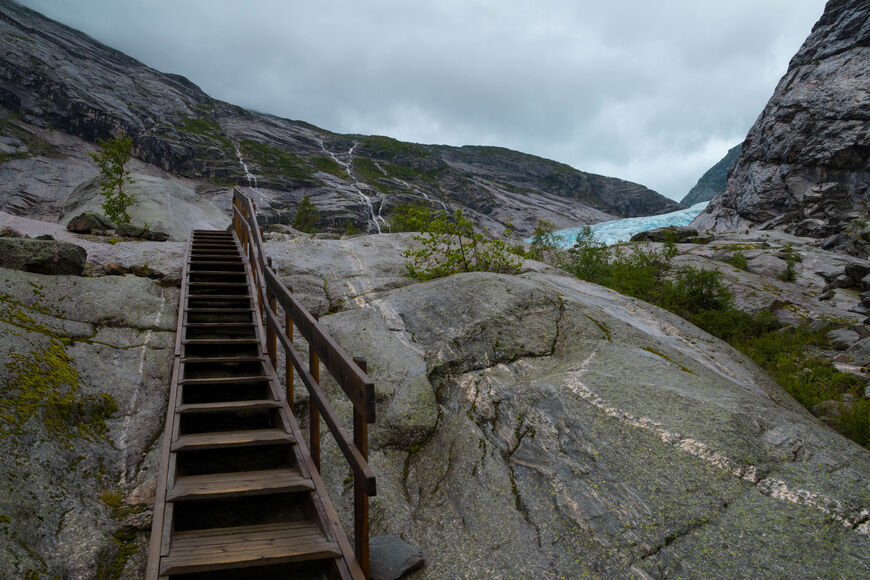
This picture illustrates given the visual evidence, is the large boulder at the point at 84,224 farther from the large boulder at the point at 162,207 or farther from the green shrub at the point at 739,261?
the green shrub at the point at 739,261

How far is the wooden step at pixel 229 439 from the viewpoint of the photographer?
167 inches

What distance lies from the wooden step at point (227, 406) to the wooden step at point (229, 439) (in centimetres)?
28

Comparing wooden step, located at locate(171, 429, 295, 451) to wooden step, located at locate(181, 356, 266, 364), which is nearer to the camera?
wooden step, located at locate(171, 429, 295, 451)

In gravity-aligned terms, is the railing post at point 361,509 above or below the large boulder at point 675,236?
below

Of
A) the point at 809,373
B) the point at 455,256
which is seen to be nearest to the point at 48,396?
the point at 455,256

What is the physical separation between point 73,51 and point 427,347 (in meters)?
137

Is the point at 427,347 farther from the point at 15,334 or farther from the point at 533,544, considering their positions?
the point at 15,334

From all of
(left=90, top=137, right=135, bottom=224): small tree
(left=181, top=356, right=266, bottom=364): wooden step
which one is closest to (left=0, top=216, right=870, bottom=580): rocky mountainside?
(left=181, top=356, right=266, bottom=364): wooden step

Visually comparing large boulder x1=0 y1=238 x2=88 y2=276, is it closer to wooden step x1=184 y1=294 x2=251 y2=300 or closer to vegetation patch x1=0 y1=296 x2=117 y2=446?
vegetation patch x1=0 y1=296 x2=117 y2=446

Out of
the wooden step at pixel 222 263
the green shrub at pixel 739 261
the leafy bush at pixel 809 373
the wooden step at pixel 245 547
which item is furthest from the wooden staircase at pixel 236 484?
the green shrub at pixel 739 261

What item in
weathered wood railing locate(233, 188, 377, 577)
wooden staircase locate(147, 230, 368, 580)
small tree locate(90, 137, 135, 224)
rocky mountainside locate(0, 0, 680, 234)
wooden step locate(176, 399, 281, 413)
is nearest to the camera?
weathered wood railing locate(233, 188, 377, 577)

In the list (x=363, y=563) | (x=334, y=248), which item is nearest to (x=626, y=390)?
(x=363, y=563)

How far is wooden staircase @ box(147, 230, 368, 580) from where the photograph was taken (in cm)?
320

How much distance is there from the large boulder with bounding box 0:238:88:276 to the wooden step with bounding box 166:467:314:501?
5.57m
